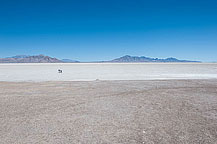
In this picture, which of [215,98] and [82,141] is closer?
[82,141]

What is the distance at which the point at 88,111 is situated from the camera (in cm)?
655

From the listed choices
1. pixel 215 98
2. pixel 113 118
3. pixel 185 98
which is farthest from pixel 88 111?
pixel 215 98

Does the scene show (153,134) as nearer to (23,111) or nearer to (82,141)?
(82,141)

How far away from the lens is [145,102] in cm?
777

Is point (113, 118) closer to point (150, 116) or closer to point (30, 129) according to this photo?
point (150, 116)

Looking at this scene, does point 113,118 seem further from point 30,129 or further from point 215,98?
point 215,98

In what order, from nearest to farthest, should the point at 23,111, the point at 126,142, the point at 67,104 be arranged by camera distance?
the point at 126,142 → the point at 23,111 → the point at 67,104

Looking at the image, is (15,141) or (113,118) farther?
(113,118)

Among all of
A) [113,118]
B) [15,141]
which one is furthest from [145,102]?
[15,141]

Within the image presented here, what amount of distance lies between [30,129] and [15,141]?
0.66 metres

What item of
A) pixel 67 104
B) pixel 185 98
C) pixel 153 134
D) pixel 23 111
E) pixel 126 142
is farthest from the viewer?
pixel 185 98

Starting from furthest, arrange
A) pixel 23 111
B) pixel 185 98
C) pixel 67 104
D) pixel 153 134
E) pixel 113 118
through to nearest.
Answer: pixel 185 98 → pixel 67 104 → pixel 23 111 → pixel 113 118 → pixel 153 134

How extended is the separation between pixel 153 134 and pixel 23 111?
4281 mm

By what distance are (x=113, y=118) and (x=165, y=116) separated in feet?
5.18
